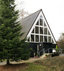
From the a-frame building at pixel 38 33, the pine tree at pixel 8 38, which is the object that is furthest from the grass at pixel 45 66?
the a-frame building at pixel 38 33

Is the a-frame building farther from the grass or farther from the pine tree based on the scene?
the pine tree

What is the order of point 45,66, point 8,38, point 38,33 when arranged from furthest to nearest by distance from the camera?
1. point 38,33
2. point 45,66
3. point 8,38

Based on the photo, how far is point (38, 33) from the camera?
1744 centimetres

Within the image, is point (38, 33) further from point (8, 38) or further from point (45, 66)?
point (8, 38)

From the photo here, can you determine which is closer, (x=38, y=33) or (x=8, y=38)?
(x=8, y=38)

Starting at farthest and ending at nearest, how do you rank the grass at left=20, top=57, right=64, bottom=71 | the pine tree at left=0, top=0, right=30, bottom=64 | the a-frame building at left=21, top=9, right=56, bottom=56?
the a-frame building at left=21, top=9, right=56, bottom=56 → the grass at left=20, top=57, right=64, bottom=71 → the pine tree at left=0, top=0, right=30, bottom=64

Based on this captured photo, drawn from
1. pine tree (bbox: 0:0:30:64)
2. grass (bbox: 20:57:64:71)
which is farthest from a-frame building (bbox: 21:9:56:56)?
pine tree (bbox: 0:0:30:64)

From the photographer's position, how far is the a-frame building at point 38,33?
53.5ft

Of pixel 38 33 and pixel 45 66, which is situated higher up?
pixel 38 33

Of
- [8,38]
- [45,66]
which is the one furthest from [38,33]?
[8,38]

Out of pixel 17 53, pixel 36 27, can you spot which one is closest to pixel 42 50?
pixel 36 27

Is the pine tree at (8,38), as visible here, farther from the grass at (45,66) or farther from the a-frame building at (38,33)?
the a-frame building at (38,33)

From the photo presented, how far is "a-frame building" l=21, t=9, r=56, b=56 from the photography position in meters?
16.3

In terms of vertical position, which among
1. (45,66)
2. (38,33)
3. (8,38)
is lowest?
(45,66)
